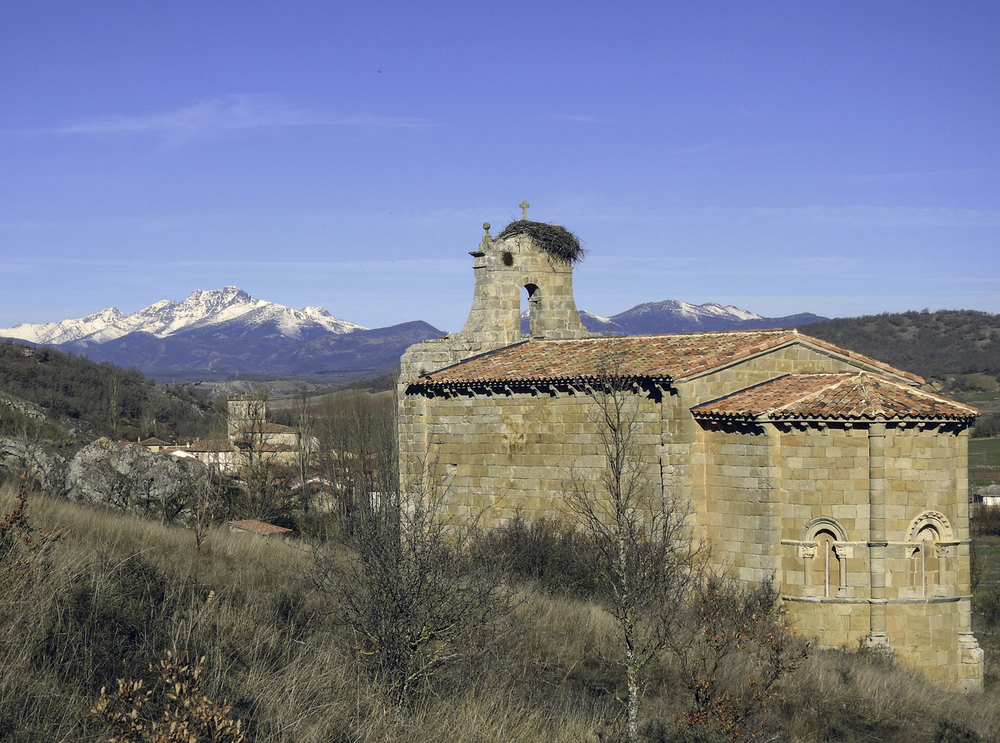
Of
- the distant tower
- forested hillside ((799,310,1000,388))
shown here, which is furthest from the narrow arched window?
forested hillside ((799,310,1000,388))

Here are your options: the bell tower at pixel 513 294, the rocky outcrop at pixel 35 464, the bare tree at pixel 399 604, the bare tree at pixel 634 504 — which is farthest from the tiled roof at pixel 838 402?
the rocky outcrop at pixel 35 464

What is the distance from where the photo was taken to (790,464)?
16578 mm

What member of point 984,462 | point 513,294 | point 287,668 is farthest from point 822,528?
point 984,462

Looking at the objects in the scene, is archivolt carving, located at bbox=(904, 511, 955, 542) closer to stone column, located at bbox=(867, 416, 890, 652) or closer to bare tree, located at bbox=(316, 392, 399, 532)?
stone column, located at bbox=(867, 416, 890, 652)

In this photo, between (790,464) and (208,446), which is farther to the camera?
(208,446)

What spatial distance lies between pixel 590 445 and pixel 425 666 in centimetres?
1065

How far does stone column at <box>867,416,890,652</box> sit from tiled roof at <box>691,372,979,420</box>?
441mm

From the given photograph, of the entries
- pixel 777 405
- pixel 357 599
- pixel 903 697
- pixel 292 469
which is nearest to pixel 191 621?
pixel 357 599

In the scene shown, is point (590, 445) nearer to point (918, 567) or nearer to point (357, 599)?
point (918, 567)

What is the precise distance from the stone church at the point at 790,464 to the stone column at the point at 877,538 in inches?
0.9

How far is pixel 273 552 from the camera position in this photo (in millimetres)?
14281

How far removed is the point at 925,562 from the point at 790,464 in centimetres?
271

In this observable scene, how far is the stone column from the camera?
16.1m

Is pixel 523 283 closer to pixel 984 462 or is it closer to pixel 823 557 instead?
pixel 823 557
